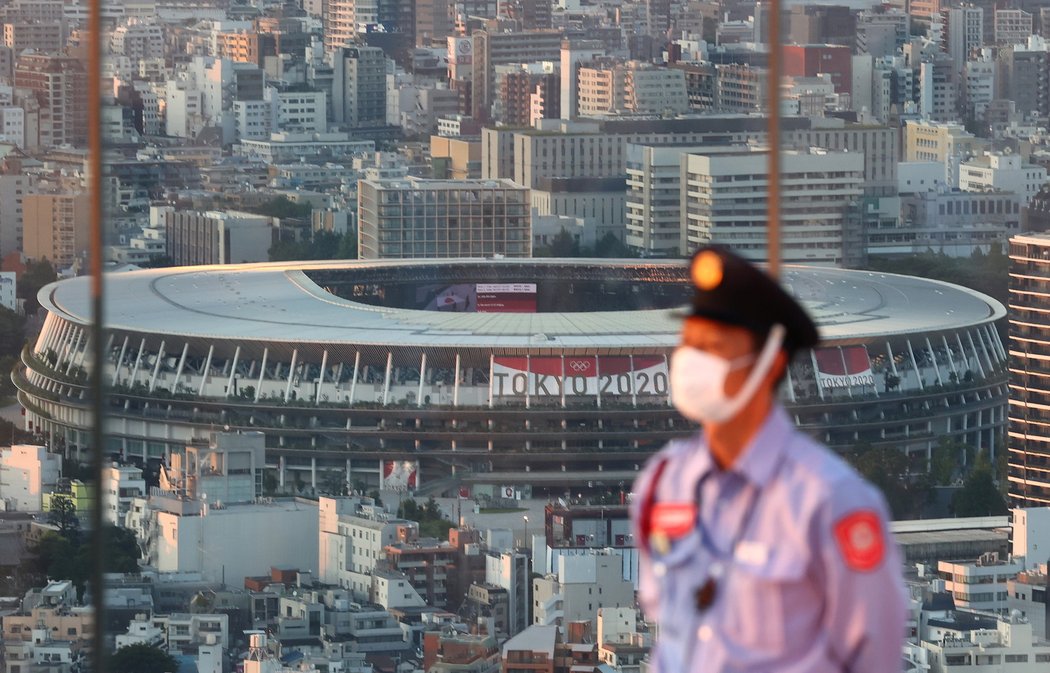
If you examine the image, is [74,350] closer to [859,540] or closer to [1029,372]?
[1029,372]

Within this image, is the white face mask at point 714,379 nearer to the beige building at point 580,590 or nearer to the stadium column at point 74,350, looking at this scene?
the beige building at point 580,590

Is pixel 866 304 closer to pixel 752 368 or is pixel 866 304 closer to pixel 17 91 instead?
pixel 752 368

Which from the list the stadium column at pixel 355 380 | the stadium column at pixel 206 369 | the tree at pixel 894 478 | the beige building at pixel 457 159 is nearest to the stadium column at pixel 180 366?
the stadium column at pixel 206 369

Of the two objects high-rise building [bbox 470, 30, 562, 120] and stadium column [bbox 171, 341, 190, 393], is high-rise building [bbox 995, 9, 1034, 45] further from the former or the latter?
stadium column [bbox 171, 341, 190, 393]

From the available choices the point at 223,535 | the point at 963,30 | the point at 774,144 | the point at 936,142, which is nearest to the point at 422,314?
the point at 223,535

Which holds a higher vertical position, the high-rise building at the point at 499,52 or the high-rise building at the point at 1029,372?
the high-rise building at the point at 499,52

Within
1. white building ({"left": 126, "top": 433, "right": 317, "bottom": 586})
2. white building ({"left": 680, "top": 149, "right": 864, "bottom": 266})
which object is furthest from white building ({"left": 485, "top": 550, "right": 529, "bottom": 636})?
white building ({"left": 680, "top": 149, "right": 864, "bottom": 266})
